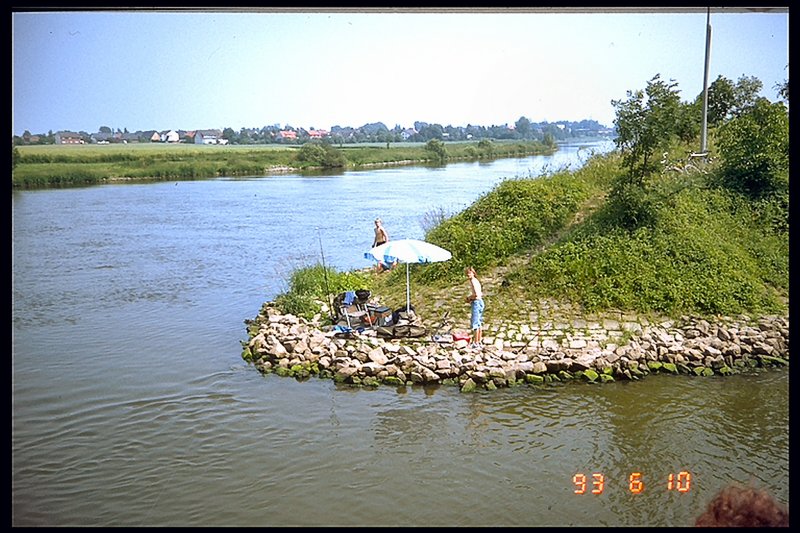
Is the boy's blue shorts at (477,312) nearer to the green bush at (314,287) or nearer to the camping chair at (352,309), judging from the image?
the camping chair at (352,309)

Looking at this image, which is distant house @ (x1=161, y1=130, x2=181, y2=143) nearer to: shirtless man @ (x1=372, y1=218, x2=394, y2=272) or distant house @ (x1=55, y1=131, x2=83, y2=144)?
distant house @ (x1=55, y1=131, x2=83, y2=144)

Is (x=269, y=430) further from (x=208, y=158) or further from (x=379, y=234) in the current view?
(x=379, y=234)

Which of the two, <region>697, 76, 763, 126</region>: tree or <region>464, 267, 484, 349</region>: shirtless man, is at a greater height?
<region>697, 76, 763, 126</region>: tree

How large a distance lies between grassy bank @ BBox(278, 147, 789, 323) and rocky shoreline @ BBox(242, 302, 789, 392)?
200 millimetres

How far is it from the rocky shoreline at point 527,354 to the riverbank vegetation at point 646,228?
21cm

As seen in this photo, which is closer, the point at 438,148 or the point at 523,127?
the point at 523,127

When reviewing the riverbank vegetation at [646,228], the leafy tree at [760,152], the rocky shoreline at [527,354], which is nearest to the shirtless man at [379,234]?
the riverbank vegetation at [646,228]

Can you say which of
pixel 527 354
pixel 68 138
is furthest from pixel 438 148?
pixel 68 138

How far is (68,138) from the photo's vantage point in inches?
120

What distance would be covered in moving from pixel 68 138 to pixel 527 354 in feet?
9.98

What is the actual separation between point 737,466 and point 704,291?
160cm

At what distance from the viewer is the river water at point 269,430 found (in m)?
2.93

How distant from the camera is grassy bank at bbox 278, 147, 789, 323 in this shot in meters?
3.56
